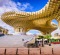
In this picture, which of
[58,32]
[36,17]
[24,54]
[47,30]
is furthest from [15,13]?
[24,54]

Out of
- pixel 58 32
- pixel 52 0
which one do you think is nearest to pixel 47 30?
pixel 58 32

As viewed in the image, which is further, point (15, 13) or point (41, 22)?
point (41, 22)

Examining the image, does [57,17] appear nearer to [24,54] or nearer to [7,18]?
[7,18]

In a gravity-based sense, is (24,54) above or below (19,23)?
below

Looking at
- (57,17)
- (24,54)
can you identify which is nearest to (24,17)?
(57,17)

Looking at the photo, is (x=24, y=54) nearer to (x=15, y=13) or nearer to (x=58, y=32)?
(x=58, y=32)

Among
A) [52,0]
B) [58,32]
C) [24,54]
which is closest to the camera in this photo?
[24,54]

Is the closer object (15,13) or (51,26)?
(15,13)

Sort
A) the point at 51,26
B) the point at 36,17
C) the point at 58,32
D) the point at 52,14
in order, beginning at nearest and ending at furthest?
1. the point at 58,32
2. the point at 52,14
3. the point at 36,17
4. the point at 51,26

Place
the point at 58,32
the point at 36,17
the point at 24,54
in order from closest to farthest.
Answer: the point at 24,54, the point at 58,32, the point at 36,17

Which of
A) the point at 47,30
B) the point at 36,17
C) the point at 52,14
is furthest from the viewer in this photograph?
the point at 47,30

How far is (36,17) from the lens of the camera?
4919 centimetres

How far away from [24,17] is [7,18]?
5.59 metres

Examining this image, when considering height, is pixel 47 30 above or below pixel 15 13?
below
